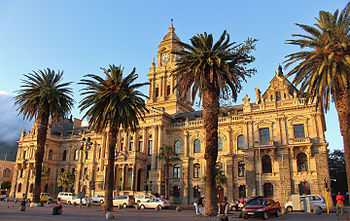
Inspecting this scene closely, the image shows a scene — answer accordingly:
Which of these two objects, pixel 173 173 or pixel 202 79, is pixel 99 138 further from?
pixel 202 79

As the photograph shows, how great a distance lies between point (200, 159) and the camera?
175 feet

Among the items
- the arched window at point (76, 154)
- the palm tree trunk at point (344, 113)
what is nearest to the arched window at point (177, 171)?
the arched window at point (76, 154)

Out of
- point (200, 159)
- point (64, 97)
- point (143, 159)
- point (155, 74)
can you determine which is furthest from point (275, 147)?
point (155, 74)

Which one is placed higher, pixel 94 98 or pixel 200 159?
pixel 94 98

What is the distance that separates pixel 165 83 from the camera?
234ft

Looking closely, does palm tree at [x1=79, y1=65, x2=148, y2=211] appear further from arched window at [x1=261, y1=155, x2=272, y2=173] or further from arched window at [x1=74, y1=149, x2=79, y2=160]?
arched window at [x1=74, y1=149, x2=79, y2=160]

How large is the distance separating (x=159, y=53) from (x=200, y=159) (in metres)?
33.4

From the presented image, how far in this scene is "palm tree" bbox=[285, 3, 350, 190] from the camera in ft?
74.5

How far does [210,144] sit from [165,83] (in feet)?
152

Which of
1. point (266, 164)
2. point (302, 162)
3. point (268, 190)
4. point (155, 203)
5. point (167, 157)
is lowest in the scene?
point (155, 203)

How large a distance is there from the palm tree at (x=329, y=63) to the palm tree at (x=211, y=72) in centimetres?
493

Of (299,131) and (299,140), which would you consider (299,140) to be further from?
(299,131)

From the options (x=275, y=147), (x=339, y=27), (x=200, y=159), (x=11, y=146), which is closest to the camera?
(x=339, y=27)

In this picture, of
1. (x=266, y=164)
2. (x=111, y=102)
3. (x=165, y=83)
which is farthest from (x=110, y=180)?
(x=165, y=83)
